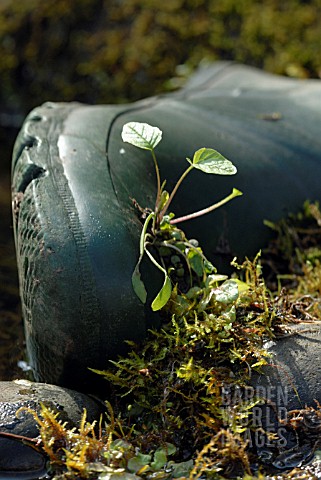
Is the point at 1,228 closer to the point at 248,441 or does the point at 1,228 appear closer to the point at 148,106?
the point at 148,106

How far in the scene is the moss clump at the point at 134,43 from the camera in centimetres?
472

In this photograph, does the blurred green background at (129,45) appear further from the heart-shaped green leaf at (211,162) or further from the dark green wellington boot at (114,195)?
the heart-shaped green leaf at (211,162)

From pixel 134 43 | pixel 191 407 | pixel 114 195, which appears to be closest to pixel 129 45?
pixel 134 43

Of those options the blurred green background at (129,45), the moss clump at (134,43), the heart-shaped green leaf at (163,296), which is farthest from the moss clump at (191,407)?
the moss clump at (134,43)

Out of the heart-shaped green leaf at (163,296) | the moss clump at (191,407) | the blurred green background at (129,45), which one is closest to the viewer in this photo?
the moss clump at (191,407)

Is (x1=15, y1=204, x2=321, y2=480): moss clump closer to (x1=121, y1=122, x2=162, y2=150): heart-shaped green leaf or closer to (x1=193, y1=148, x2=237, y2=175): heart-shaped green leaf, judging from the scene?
(x1=193, y1=148, x2=237, y2=175): heart-shaped green leaf

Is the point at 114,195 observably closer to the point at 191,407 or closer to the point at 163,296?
the point at 163,296

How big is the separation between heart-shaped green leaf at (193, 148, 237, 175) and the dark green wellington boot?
293 mm

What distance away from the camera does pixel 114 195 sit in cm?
225

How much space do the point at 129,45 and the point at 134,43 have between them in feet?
0.15

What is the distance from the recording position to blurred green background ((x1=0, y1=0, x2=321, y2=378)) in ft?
15.5

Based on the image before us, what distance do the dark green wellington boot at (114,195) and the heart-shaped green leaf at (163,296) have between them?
0.10 m

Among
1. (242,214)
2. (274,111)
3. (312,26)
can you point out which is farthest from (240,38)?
(242,214)

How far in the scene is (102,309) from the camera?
6.62 feet
